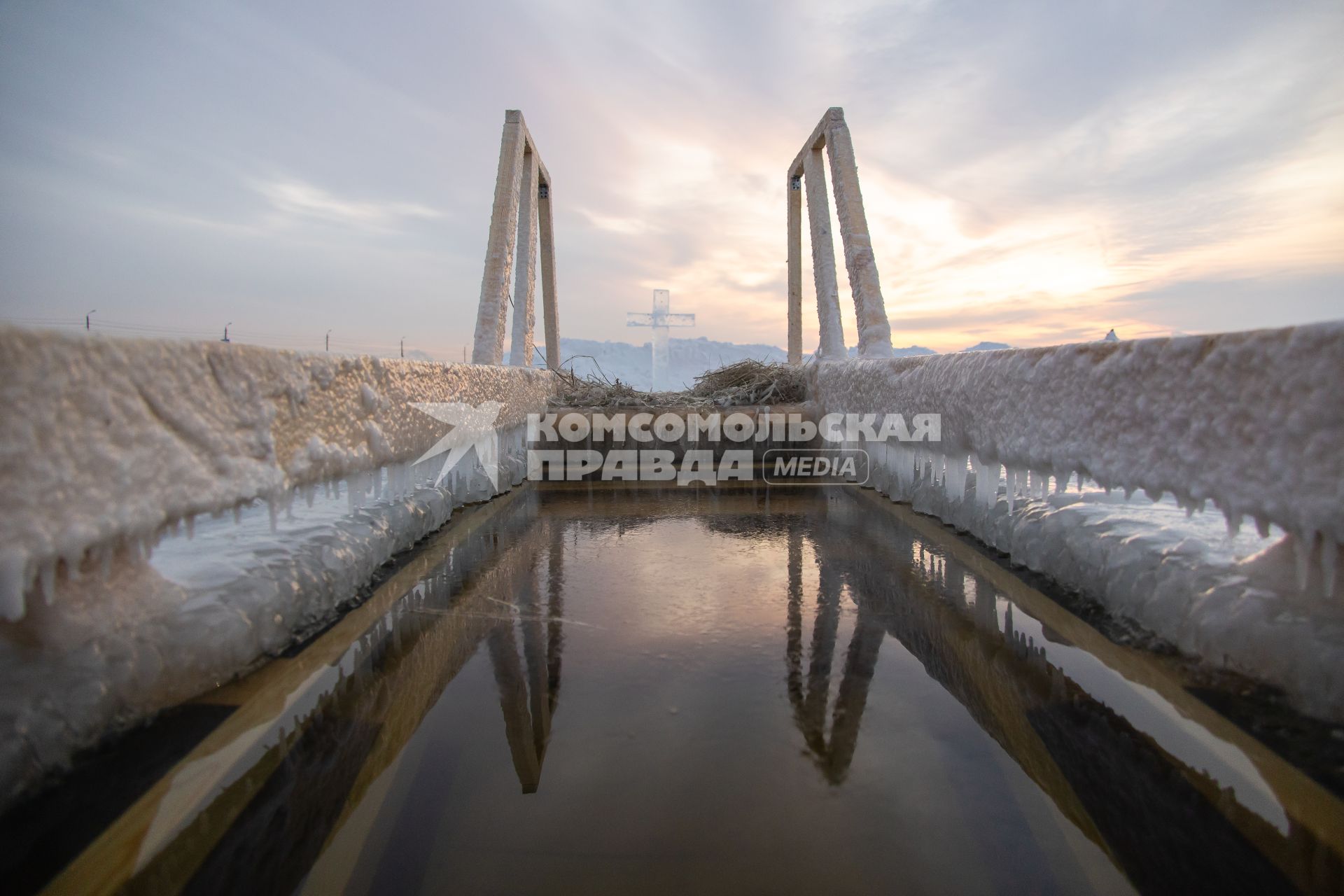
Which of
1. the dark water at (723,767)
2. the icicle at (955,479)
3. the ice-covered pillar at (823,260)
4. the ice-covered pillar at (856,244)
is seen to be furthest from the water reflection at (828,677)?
the ice-covered pillar at (823,260)

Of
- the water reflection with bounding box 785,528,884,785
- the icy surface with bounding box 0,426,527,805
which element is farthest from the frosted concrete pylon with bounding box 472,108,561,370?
the water reflection with bounding box 785,528,884,785

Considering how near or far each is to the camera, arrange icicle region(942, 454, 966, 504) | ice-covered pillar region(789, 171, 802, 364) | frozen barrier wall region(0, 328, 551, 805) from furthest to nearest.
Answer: ice-covered pillar region(789, 171, 802, 364) → icicle region(942, 454, 966, 504) → frozen barrier wall region(0, 328, 551, 805)

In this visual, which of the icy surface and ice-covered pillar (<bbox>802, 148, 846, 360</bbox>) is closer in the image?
the icy surface

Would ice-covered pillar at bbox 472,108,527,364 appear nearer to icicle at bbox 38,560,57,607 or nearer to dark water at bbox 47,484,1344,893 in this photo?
dark water at bbox 47,484,1344,893

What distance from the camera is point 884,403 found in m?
3.40

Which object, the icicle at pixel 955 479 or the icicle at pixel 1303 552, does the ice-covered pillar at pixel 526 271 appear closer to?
the icicle at pixel 955 479

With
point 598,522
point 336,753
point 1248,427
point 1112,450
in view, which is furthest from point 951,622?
point 598,522

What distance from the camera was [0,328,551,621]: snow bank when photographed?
921 mm

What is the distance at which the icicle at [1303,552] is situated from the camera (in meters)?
1.08

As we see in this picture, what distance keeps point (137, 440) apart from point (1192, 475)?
188cm

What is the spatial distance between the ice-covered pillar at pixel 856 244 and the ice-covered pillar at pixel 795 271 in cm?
208

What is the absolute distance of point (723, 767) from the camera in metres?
1.06

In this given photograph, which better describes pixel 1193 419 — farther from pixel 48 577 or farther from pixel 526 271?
pixel 526 271

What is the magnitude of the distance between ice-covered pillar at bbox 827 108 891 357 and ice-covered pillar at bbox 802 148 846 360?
1.74 ft
